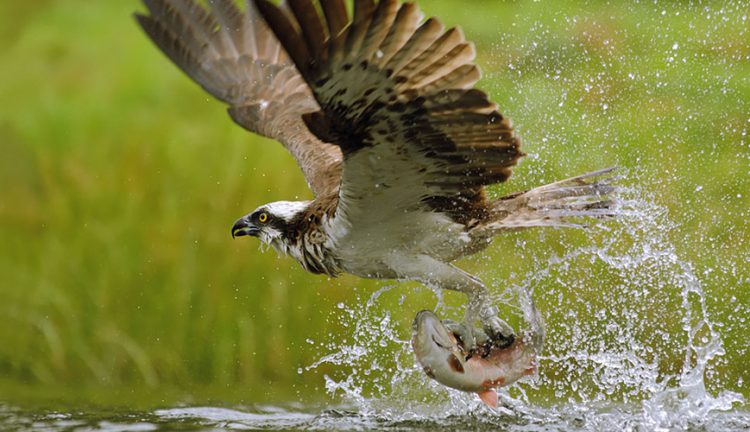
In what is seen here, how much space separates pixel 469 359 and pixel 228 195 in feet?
9.73

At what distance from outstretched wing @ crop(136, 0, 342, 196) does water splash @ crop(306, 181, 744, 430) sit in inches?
36.0

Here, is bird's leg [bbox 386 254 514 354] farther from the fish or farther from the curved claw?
the fish

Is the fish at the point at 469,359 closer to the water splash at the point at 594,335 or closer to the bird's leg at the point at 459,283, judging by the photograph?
the bird's leg at the point at 459,283

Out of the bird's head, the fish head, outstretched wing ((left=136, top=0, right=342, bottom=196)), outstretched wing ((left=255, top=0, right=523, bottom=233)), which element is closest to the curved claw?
the fish head

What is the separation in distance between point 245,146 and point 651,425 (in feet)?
12.5

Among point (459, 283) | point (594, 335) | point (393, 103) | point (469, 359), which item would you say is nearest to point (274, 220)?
point (459, 283)

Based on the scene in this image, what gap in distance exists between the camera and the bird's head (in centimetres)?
590

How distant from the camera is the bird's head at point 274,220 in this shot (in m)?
5.90

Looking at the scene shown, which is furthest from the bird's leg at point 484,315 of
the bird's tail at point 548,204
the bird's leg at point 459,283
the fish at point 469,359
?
the bird's tail at point 548,204

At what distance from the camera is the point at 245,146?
8.41 metres

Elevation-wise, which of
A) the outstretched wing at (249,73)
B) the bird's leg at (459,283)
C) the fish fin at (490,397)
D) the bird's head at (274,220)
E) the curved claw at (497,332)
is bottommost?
the fish fin at (490,397)

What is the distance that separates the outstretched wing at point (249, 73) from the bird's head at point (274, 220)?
17.1 inches

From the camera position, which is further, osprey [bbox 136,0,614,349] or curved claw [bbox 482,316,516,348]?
curved claw [bbox 482,316,516,348]

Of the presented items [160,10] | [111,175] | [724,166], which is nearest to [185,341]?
[111,175]
